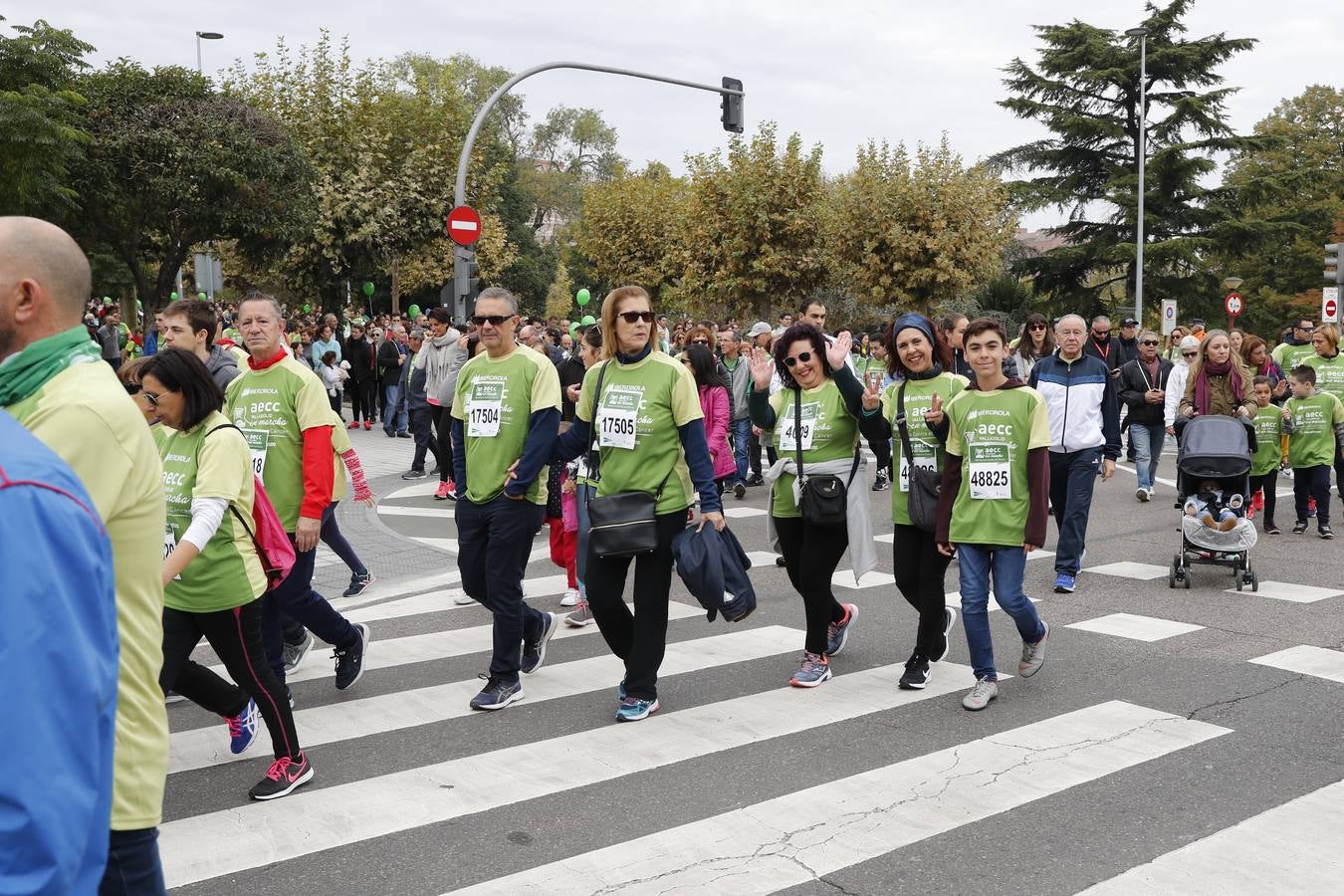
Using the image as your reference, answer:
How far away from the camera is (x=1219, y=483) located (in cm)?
946

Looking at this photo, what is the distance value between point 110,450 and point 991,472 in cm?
457

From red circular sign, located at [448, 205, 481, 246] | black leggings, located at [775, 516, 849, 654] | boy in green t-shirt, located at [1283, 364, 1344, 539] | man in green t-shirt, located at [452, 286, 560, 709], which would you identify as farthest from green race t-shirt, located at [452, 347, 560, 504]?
red circular sign, located at [448, 205, 481, 246]

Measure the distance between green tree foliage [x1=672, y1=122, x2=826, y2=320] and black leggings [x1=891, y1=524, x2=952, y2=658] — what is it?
3006 cm

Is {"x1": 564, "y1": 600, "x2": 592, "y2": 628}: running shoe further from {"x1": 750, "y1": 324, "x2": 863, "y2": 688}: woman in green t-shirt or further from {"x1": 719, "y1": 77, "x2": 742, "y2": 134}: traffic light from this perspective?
{"x1": 719, "y1": 77, "x2": 742, "y2": 134}: traffic light

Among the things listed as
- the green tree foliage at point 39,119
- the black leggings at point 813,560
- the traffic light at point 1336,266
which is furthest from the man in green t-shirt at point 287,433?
the traffic light at point 1336,266

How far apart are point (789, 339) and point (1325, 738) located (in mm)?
2997

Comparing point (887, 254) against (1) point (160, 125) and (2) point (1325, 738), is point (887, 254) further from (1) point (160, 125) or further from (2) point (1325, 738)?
(2) point (1325, 738)

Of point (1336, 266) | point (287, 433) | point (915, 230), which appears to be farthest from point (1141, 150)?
point (287, 433)

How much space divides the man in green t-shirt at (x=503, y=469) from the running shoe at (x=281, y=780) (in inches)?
47.1

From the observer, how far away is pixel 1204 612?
8.33 meters

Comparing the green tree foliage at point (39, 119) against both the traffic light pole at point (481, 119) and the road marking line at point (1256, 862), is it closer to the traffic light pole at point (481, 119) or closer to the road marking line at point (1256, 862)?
the traffic light pole at point (481, 119)

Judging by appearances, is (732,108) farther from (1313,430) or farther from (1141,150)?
(1141,150)

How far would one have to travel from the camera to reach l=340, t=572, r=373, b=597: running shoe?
29.1ft

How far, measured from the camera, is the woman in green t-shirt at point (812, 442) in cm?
621
